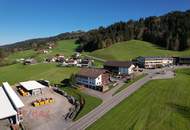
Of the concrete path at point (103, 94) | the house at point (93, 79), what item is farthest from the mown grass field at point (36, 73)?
the house at point (93, 79)

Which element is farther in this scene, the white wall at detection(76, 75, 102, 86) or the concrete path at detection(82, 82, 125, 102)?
the white wall at detection(76, 75, 102, 86)

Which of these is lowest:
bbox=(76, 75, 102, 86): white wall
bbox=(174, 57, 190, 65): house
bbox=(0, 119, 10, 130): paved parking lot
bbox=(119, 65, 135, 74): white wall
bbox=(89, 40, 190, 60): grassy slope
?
bbox=(0, 119, 10, 130): paved parking lot

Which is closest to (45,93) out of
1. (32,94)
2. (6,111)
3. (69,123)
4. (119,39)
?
(32,94)

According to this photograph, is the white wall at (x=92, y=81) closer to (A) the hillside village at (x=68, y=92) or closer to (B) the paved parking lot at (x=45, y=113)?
(A) the hillside village at (x=68, y=92)

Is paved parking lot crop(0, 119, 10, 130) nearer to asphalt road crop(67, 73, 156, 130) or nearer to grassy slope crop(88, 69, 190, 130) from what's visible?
asphalt road crop(67, 73, 156, 130)

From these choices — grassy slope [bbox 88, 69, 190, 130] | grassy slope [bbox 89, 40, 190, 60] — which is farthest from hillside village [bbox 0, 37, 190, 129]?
grassy slope [bbox 89, 40, 190, 60]

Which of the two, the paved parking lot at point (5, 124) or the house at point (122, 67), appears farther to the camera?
the house at point (122, 67)
